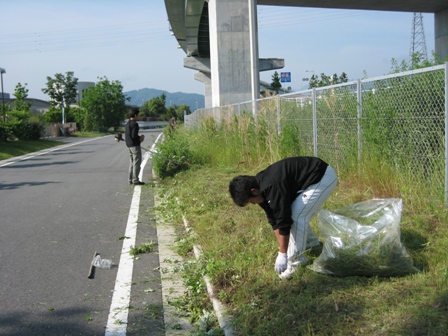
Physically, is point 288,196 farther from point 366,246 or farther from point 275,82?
point 275,82

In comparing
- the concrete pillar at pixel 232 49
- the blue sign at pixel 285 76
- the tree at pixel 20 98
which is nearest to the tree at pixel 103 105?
the tree at pixel 20 98

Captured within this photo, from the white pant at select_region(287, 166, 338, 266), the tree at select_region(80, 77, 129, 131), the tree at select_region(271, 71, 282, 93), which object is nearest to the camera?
the white pant at select_region(287, 166, 338, 266)

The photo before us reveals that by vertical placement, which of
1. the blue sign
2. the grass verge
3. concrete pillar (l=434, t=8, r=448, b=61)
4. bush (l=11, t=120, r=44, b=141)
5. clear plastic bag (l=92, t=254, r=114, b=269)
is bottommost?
clear plastic bag (l=92, t=254, r=114, b=269)

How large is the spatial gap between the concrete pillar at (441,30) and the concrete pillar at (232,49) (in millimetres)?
9710

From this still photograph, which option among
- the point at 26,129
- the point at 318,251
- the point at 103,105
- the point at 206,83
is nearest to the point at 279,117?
the point at 318,251

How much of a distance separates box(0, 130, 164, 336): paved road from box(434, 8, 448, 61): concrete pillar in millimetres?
18887

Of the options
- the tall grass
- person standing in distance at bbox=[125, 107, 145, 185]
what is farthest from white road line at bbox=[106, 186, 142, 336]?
person standing in distance at bbox=[125, 107, 145, 185]

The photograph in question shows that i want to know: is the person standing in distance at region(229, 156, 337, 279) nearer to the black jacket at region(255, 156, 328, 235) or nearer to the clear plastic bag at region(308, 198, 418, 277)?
the black jacket at region(255, 156, 328, 235)

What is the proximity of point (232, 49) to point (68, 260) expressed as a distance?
1650 cm

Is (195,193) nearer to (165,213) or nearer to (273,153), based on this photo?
(165,213)

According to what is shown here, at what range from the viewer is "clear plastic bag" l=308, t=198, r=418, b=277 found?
4.65 m

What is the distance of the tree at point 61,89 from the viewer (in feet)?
317

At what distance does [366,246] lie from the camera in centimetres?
471

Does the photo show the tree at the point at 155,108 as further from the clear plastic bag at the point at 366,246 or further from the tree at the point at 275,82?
the clear plastic bag at the point at 366,246
